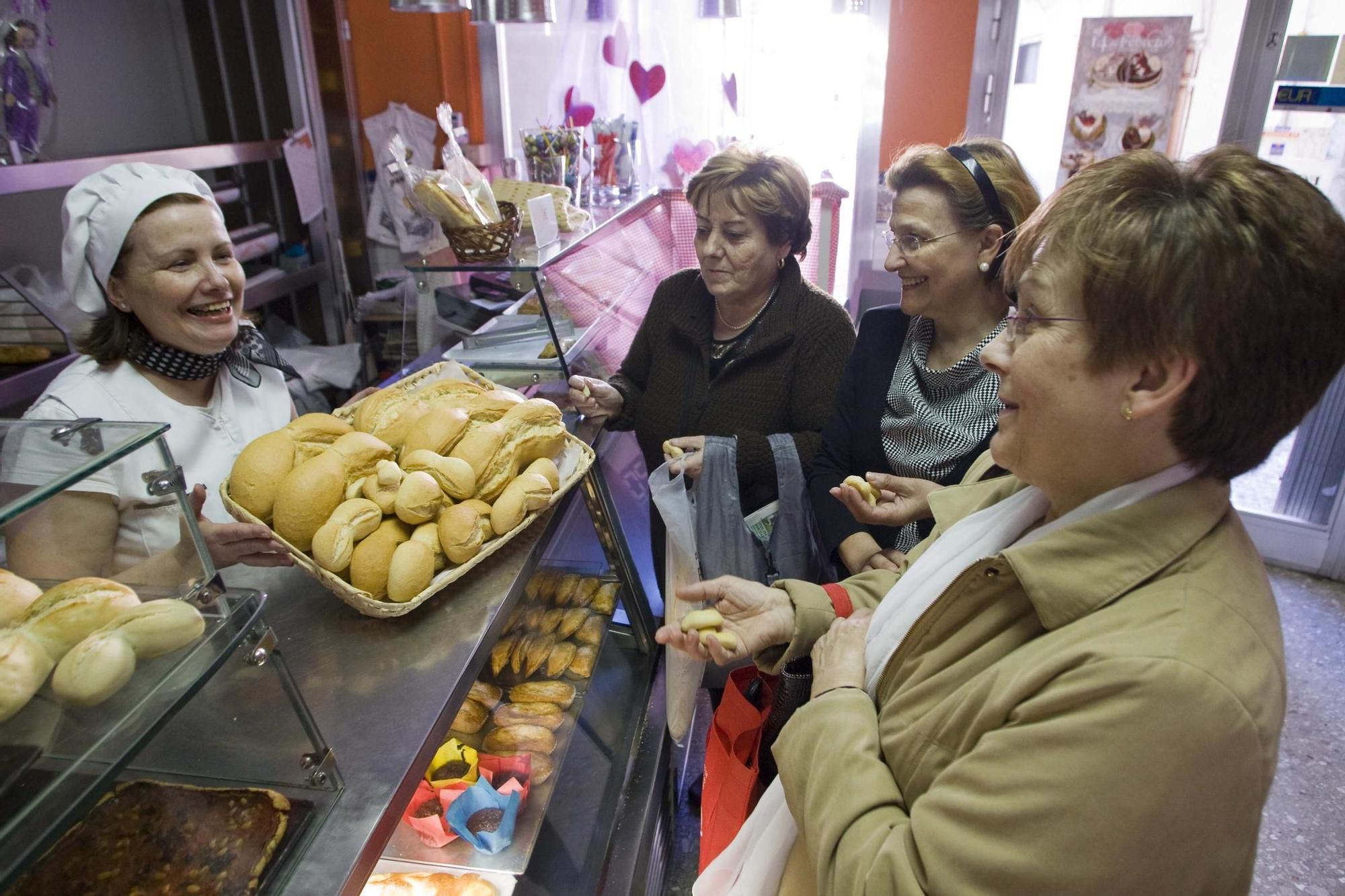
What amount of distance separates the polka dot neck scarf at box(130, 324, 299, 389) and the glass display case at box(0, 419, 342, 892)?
941mm

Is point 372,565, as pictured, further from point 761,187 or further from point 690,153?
point 690,153

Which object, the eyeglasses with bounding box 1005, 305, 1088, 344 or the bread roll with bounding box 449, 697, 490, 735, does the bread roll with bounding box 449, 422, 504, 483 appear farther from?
the eyeglasses with bounding box 1005, 305, 1088, 344

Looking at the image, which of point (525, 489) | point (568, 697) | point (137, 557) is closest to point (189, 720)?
point (137, 557)

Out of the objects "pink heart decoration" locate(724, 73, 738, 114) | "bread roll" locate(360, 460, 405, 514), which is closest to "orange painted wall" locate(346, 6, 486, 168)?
"pink heart decoration" locate(724, 73, 738, 114)

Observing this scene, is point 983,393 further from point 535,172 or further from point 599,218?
point 535,172

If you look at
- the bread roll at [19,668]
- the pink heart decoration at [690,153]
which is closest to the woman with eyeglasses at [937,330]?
the bread roll at [19,668]

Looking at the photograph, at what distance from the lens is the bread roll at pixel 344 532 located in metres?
1.20

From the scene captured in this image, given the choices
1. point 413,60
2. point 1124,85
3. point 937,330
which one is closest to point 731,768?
point 937,330

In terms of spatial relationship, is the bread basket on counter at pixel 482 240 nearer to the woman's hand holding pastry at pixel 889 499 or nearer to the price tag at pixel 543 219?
the price tag at pixel 543 219

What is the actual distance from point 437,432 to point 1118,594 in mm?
1093

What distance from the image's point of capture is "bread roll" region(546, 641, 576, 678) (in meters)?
1.94

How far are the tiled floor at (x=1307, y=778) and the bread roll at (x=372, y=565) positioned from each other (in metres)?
1.62

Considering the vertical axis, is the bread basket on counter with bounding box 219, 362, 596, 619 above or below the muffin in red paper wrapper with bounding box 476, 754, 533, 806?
above

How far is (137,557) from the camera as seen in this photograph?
87 centimetres
